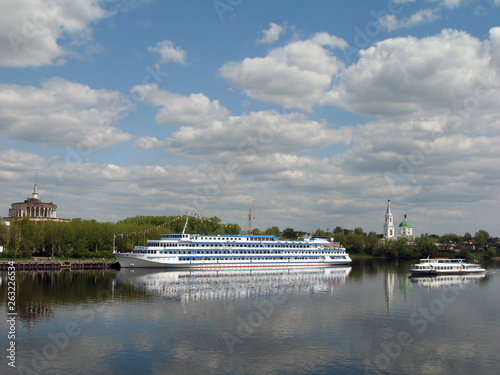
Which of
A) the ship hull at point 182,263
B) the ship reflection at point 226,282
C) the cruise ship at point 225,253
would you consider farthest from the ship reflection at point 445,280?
the ship hull at point 182,263

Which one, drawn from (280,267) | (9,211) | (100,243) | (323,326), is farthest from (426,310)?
(9,211)

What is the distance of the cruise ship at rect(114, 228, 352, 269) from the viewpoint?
9062 cm

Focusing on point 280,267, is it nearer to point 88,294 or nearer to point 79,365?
point 88,294

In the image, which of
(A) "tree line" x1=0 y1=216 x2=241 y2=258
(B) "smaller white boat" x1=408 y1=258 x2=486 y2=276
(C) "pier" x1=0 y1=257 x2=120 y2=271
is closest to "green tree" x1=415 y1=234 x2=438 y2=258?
(B) "smaller white boat" x1=408 y1=258 x2=486 y2=276

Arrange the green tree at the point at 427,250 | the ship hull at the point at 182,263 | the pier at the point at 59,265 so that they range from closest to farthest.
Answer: the pier at the point at 59,265
the ship hull at the point at 182,263
the green tree at the point at 427,250

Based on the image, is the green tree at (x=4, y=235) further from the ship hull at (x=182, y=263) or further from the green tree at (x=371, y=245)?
the green tree at (x=371, y=245)

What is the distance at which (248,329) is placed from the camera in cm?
3984

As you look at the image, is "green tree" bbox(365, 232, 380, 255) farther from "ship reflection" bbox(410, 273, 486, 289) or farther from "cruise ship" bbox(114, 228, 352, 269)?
"ship reflection" bbox(410, 273, 486, 289)

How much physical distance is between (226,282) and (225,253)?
2265cm

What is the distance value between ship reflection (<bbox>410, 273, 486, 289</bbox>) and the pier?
5933cm

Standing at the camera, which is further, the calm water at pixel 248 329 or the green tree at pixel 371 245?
the green tree at pixel 371 245

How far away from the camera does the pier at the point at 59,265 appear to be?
88.2 m

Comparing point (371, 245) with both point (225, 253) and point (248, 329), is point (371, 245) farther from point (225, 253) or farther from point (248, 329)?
point (248, 329)

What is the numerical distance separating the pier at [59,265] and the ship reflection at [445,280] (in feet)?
195
